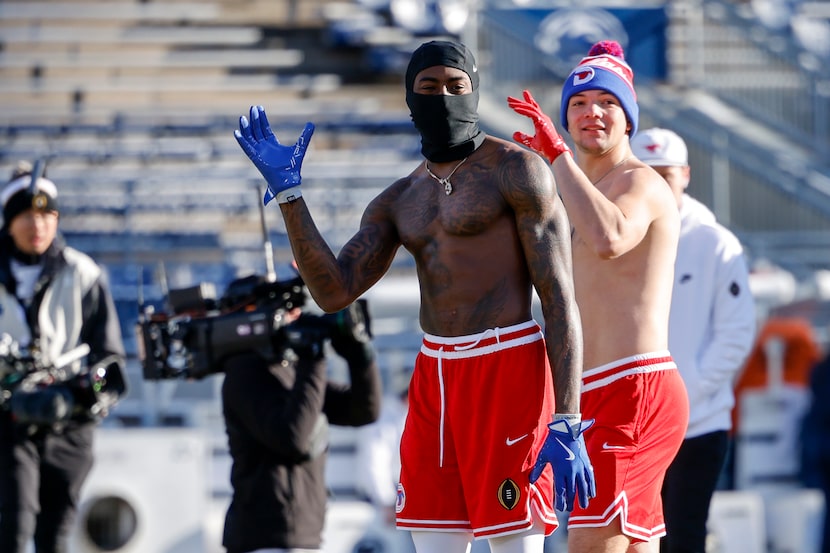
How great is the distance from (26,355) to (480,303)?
2.74m

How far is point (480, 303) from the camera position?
4.15 meters

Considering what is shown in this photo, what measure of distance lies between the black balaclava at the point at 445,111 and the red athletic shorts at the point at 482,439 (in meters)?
0.53

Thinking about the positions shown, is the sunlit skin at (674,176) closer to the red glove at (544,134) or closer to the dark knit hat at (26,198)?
the red glove at (544,134)

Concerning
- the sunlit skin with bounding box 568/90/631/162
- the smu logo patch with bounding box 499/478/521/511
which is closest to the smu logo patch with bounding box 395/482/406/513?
the smu logo patch with bounding box 499/478/521/511

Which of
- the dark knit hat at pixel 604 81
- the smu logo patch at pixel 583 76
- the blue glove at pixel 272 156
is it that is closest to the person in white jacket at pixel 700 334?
the dark knit hat at pixel 604 81

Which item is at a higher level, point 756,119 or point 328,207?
point 756,119

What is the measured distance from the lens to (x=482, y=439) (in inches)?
162

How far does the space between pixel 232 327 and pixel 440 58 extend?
1.53 meters

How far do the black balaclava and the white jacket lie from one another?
69.4 inches

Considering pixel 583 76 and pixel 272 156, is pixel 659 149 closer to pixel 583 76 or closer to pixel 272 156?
pixel 583 76

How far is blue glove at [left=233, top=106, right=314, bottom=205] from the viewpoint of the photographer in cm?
414

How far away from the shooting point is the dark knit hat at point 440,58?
4.20m

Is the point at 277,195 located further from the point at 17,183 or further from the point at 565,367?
the point at 17,183

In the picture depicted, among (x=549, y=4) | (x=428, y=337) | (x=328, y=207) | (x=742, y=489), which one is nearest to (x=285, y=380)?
(x=428, y=337)
